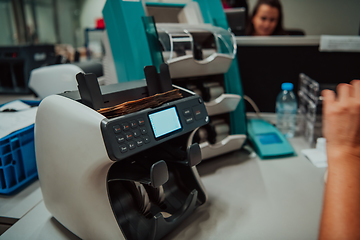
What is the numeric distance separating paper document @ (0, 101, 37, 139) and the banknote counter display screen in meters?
0.48

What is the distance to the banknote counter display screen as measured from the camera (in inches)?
22.2

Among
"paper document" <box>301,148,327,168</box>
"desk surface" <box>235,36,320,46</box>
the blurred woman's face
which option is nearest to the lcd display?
"paper document" <box>301,148,327,168</box>

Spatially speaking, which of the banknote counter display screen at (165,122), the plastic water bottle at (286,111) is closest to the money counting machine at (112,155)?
the banknote counter display screen at (165,122)

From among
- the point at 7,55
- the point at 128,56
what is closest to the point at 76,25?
the point at 7,55

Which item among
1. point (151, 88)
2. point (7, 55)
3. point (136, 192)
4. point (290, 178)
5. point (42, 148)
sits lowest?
point (290, 178)

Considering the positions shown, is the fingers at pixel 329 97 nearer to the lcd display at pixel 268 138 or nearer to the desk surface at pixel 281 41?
the lcd display at pixel 268 138

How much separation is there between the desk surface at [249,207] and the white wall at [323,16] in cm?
324

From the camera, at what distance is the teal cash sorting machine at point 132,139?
1.71ft

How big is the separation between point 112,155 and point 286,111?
3.93ft

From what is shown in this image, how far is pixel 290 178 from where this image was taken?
0.90 metres

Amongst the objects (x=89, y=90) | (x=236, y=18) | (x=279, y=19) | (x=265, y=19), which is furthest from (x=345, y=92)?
(x=279, y=19)

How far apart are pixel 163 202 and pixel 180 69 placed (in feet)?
1.42

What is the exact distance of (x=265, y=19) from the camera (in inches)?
98.0

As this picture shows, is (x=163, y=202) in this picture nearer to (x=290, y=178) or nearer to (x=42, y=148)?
→ (x=42, y=148)
